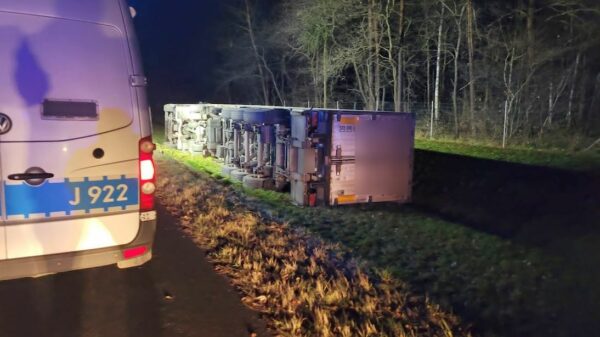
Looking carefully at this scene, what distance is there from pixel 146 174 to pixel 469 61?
1795 cm

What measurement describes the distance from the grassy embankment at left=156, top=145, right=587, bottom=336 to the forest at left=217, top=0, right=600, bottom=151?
8.28 m

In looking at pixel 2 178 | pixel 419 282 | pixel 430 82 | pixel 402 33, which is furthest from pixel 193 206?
pixel 430 82

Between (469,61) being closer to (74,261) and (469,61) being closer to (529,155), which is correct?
(529,155)

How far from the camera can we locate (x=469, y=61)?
64.5ft

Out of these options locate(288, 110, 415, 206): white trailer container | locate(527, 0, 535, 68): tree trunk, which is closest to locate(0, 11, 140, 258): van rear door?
locate(288, 110, 415, 206): white trailer container

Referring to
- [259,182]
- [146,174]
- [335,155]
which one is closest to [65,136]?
[146,174]

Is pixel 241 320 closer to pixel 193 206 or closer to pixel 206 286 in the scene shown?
pixel 206 286

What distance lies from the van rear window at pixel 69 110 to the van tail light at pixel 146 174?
0.45 meters

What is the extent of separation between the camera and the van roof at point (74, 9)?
358 centimetres

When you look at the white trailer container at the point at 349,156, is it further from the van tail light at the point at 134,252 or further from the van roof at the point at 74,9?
the van roof at the point at 74,9

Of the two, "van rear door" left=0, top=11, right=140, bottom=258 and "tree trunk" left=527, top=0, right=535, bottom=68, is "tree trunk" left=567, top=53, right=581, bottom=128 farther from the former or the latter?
"van rear door" left=0, top=11, right=140, bottom=258

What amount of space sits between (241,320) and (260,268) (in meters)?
1.13

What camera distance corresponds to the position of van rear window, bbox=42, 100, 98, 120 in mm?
3676

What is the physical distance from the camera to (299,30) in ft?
76.4
